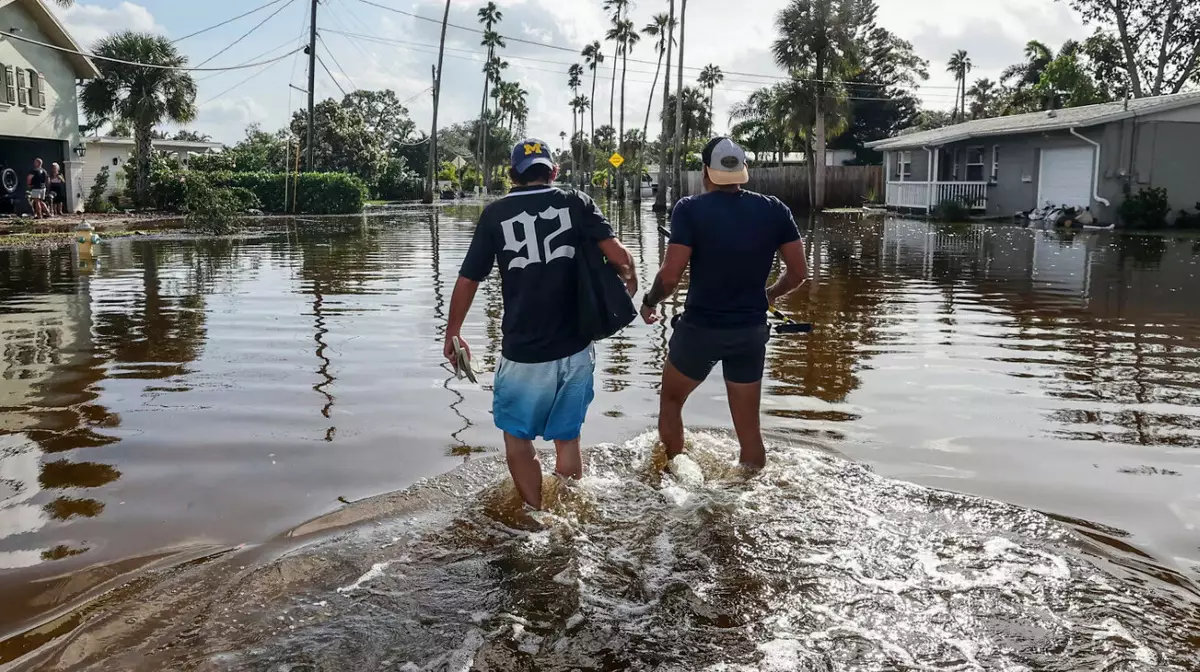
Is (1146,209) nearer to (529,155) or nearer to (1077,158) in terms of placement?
(1077,158)

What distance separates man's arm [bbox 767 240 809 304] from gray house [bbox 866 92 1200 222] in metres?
25.1

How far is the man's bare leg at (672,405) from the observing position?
5.12 metres

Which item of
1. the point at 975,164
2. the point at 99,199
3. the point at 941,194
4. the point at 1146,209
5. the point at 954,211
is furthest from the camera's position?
the point at 99,199

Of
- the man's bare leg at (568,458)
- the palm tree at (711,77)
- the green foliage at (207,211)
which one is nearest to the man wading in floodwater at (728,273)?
the man's bare leg at (568,458)

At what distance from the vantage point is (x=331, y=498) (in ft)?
16.3

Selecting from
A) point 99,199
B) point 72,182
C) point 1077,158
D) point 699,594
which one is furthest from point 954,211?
point 699,594

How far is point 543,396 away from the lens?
448cm

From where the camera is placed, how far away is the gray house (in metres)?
26.7

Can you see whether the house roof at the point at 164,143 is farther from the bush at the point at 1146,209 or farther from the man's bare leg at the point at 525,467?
the man's bare leg at the point at 525,467

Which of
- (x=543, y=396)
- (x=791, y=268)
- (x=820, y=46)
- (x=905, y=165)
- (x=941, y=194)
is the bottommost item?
(x=543, y=396)

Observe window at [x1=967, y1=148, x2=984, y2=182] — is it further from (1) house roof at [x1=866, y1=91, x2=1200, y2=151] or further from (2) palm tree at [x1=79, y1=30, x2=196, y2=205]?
(2) palm tree at [x1=79, y1=30, x2=196, y2=205]

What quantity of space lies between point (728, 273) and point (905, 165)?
126 feet

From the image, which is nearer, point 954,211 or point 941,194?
point 954,211

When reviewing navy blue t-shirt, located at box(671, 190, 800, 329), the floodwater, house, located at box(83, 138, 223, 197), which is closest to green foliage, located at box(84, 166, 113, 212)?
house, located at box(83, 138, 223, 197)
